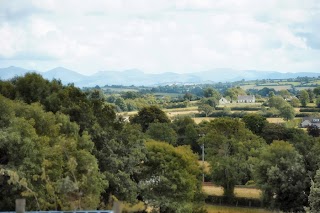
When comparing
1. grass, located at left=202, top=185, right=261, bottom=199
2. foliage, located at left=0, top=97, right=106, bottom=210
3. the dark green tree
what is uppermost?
the dark green tree

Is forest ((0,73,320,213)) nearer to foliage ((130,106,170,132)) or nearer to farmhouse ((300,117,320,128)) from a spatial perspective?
foliage ((130,106,170,132))

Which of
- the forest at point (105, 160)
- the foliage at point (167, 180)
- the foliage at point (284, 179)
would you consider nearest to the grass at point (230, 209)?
the forest at point (105, 160)

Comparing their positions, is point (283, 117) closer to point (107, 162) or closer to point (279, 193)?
point (279, 193)

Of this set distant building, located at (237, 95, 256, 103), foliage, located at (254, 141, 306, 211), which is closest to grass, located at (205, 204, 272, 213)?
foliage, located at (254, 141, 306, 211)

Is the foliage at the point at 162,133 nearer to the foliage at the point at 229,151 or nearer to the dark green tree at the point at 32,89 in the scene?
the foliage at the point at 229,151

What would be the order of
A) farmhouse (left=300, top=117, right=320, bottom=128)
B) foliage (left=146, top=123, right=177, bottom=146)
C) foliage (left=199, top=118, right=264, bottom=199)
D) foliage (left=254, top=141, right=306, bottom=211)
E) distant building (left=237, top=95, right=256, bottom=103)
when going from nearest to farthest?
foliage (left=254, top=141, right=306, bottom=211) < foliage (left=199, top=118, right=264, bottom=199) < foliage (left=146, top=123, right=177, bottom=146) < farmhouse (left=300, top=117, right=320, bottom=128) < distant building (left=237, top=95, right=256, bottom=103)

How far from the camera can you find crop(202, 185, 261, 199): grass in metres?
42.9

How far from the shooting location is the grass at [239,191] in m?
42.9

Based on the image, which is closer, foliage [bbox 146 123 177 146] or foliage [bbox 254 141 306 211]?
foliage [bbox 254 141 306 211]

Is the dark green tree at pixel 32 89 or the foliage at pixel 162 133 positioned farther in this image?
the foliage at pixel 162 133

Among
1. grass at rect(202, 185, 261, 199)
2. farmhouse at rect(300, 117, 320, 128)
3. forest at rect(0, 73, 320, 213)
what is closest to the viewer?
forest at rect(0, 73, 320, 213)

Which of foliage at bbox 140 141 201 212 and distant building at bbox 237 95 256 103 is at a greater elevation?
foliage at bbox 140 141 201 212

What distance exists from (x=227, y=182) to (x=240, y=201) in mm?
1927

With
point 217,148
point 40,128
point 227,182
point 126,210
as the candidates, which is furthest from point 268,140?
Answer: point 40,128
